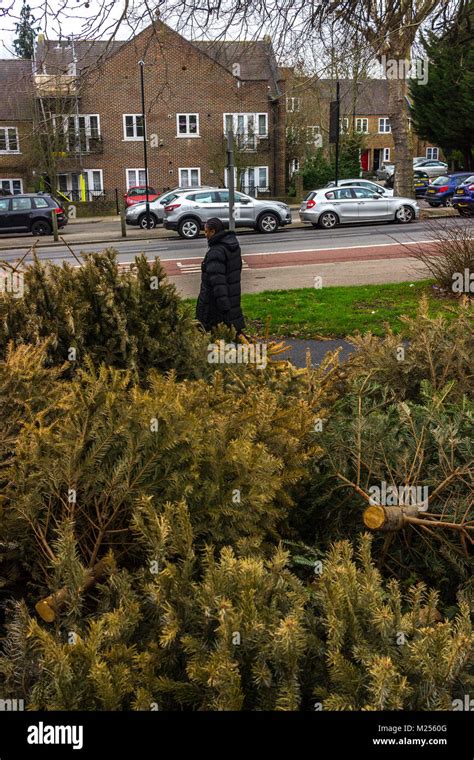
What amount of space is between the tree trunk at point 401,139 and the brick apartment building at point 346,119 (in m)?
0.59

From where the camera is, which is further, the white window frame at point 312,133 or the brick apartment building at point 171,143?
the white window frame at point 312,133

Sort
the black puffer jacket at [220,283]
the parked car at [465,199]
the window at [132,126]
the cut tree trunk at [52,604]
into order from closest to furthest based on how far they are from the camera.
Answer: the cut tree trunk at [52,604] → the black puffer jacket at [220,283] → the parked car at [465,199] → the window at [132,126]

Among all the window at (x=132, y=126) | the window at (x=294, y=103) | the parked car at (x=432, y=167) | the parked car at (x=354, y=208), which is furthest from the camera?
the parked car at (x=432, y=167)

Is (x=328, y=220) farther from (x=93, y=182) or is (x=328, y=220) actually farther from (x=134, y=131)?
(x=93, y=182)

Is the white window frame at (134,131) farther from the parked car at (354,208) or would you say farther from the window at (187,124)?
the parked car at (354,208)

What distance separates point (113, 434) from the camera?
2.51 metres

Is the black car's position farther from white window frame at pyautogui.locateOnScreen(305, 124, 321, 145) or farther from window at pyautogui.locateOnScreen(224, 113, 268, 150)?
white window frame at pyautogui.locateOnScreen(305, 124, 321, 145)

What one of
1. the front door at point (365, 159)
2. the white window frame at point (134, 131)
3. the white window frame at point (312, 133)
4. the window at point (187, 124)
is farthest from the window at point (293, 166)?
the front door at point (365, 159)

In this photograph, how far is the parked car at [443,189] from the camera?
35.7 m

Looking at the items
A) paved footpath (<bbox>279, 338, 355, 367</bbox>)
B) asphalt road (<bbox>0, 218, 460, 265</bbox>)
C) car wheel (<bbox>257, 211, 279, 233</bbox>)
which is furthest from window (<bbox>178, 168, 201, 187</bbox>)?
paved footpath (<bbox>279, 338, 355, 367</bbox>)

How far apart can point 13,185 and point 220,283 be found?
145 ft

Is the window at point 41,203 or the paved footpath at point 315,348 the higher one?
the window at point 41,203

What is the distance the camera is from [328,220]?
92.0 feet
